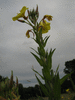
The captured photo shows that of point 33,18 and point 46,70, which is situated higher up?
point 33,18

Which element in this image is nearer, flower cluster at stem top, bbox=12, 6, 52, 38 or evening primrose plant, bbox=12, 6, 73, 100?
evening primrose plant, bbox=12, 6, 73, 100

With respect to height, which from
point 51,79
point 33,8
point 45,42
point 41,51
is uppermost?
point 33,8

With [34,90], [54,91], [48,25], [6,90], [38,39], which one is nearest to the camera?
[6,90]

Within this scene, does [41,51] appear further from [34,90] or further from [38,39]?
[34,90]

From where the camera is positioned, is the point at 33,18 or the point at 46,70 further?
the point at 33,18

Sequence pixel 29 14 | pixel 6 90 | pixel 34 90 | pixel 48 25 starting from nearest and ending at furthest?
pixel 6 90 < pixel 29 14 < pixel 48 25 < pixel 34 90

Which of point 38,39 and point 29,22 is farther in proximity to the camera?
point 29,22

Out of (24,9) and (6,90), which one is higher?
(24,9)

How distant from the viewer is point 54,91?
88 cm

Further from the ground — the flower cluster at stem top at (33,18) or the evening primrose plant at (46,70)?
the flower cluster at stem top at (33,18)

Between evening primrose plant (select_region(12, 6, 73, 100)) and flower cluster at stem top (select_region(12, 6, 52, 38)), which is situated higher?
flower cluster at stem top (select_region(12, 6, 52, 38))

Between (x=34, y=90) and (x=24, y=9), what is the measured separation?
8.95m

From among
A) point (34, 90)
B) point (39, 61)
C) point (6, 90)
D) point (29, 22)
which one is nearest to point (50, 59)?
point (39, 61)

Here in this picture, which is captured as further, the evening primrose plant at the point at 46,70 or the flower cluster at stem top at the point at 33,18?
the flower cluster at stem top at the point at 33,18
